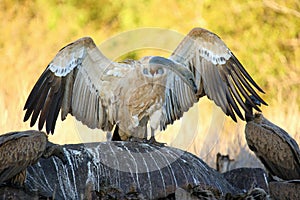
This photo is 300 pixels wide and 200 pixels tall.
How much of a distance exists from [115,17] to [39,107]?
1244 cm

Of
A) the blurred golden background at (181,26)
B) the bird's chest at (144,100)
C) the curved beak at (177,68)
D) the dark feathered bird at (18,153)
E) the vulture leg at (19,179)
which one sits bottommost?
the vulture leg at (19,179)

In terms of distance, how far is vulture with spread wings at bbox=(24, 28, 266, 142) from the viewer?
10.8 metres

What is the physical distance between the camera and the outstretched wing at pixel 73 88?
1070cm

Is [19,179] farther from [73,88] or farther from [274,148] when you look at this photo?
[73,88]

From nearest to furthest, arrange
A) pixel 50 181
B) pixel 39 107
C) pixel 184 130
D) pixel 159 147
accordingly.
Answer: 1. pixel 50 181
2. pixel 159 147
3. pixel 39 107
4. pixel 184 130

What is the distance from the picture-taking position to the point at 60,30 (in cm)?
2141

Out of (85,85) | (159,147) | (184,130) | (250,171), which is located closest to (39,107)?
(85,85)

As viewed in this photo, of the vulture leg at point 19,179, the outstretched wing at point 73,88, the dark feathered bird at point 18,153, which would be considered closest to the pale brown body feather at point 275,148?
the outstretched wing at point 73,88

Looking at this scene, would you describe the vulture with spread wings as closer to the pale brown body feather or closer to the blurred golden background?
the pale brown body feather

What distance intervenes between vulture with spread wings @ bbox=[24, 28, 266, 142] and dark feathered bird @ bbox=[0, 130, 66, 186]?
7.00 feet

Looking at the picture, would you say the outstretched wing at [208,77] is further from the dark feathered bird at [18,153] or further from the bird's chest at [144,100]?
the dark feathered bird at [18,153]

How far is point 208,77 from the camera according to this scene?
11.3m

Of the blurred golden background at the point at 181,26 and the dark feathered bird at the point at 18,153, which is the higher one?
the blurred golden background at the point at 181,26

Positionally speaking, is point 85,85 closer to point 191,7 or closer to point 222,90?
point 222,90
